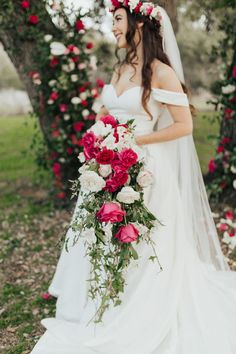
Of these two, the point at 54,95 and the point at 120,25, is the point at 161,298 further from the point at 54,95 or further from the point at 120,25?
the point at 54,95

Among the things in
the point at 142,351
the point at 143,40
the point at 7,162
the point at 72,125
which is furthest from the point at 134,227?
the point at 7,162

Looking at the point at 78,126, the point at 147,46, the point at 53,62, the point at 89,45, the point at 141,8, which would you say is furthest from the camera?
the point at 78,126

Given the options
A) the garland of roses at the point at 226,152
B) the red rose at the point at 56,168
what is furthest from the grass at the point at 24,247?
the red rose at the point at 56,168

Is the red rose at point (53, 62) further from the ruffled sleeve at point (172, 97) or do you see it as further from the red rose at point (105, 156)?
the red rose at point (105, 156)

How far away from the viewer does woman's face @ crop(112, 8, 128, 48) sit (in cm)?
355

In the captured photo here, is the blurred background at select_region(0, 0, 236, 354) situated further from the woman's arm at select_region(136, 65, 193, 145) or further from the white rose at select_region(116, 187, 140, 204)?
the white rose at select_region(116, 187, 140, 204)

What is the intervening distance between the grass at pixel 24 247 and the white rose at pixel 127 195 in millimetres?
1464

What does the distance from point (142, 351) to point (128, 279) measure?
0.49 m

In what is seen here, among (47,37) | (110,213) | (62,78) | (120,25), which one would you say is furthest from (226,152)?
(110,213)

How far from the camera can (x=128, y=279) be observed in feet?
11.6

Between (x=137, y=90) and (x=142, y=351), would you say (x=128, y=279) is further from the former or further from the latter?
(x=137, y=90)

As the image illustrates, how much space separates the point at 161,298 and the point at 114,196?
2.93ft

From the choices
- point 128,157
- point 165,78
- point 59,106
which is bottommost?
point 59,106

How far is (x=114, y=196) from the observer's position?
10.2 ft
